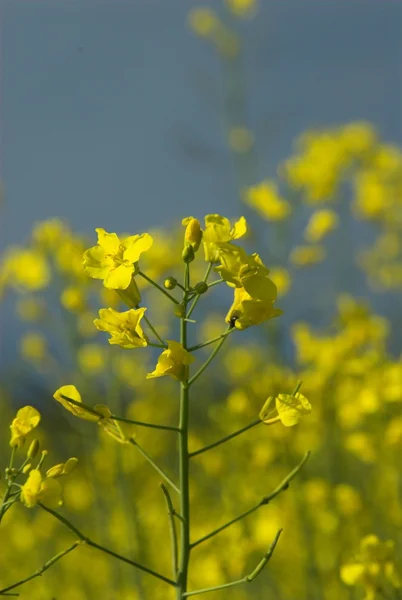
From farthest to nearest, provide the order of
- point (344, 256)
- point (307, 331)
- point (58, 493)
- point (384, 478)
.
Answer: point (344, 256) < point (384, 478) < point (307, 331) < point (58, 493)

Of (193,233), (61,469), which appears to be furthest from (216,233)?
(61,469)

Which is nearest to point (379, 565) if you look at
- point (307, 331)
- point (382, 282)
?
point (307, 331)

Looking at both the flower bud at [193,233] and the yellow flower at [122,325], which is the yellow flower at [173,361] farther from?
the flower bud at [193,233]

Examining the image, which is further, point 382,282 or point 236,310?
point 382,282

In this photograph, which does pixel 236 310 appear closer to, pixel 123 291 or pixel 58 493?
pixel 123 291

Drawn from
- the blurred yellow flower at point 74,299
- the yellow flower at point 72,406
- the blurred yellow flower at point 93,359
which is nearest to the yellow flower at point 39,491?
the yellow flower at point 72,406

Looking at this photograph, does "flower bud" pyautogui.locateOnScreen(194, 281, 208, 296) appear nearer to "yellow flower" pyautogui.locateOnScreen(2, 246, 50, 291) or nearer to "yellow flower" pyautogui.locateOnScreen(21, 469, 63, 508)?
"yellow flower" pyautogui.locateOnScreen(21, 469, 63, 508)

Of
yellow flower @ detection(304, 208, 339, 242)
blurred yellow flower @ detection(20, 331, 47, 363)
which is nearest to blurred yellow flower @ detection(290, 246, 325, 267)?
yellow flower @ detection(304, 208, 339, 242)
